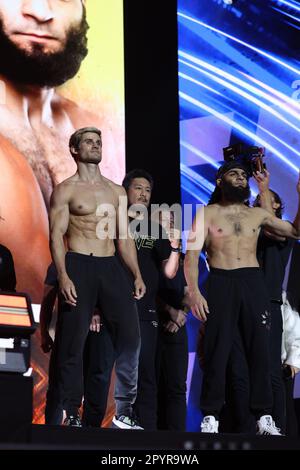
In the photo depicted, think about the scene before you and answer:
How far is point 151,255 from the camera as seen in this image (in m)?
5.32

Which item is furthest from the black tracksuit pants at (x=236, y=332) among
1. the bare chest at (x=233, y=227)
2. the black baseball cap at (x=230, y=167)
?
the black baseball cap at (x=230, y=167)

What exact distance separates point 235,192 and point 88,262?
98 cm

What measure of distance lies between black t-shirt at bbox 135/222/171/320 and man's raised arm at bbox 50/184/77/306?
0.70 meters

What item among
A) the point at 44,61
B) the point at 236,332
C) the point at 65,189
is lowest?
the point at 236,332

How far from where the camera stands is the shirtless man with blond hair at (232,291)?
15.3 ft

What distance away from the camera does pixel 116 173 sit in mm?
6367

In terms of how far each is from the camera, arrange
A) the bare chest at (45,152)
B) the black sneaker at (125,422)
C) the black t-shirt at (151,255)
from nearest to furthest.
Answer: the black sneaker at (125,422), the black t-shirt at (151,255), the bare chest at (45,152)

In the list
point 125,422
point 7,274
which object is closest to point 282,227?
point 125,422

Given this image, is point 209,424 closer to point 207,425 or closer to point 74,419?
point 207,425

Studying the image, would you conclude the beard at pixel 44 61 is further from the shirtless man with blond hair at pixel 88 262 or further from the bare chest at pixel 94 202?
the bare chest at pixel 94 202

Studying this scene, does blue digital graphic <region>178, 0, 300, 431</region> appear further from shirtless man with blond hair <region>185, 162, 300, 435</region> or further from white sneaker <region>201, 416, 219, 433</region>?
white sneaker <region>201, 416, 219, 433</region>

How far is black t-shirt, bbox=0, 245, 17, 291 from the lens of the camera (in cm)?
480

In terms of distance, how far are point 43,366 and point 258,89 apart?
113 inches
